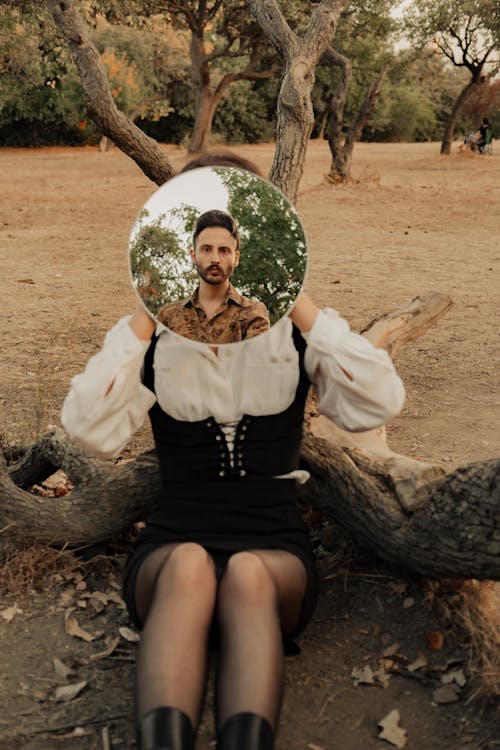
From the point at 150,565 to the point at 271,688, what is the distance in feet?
1.67

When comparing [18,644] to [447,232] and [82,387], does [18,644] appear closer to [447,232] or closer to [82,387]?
[82,387]

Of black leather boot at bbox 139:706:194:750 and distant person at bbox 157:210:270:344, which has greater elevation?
distant person at bbox 157:210:270:344

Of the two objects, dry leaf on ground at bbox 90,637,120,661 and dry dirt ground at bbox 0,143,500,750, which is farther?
dry leaf on ground at bbox 90,637,120,661

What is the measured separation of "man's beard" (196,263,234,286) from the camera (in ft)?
7.91

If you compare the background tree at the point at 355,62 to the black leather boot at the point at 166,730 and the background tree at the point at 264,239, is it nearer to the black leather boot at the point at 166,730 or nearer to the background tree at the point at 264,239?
the background tree at the point at 264,239

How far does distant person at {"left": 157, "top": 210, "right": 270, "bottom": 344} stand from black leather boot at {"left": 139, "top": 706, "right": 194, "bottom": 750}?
0.97m

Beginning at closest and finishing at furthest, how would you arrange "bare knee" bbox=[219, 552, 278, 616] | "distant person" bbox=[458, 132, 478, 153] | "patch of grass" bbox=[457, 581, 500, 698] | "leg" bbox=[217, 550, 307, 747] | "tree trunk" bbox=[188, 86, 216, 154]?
"leg" bbox=[217, 550, 307, 747]
"bare knee" bbox=[219, 552, 278, 616]
"patch of grass" bbox=[457, 581, 500, 698]
"tree trunk" bbox=[188, 86, 216, 154]
"distant person" bbox=[458, 132, 478, 153]

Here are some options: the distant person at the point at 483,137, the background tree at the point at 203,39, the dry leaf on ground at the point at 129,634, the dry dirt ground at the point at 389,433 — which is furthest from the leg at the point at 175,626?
the distant person at the point at 483,137

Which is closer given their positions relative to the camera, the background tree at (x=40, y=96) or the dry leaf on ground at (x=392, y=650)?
the dry leaf on ground at (x=392, y=650)

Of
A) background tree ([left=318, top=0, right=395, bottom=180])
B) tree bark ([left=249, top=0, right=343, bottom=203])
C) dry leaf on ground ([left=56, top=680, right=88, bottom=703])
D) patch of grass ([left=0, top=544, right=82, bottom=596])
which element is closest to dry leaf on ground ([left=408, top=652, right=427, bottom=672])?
dry leaf on ground ([left=56, top=680, right=88, bottom=703])

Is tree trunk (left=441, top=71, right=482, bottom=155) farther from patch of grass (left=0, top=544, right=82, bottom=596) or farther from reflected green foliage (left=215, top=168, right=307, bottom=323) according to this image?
reflected green foliage (left=215, top=168, right=307, bottom=323)

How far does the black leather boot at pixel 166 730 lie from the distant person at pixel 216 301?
0.97 m

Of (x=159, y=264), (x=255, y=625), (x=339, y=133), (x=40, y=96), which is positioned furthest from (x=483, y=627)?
(x=40, y=96)

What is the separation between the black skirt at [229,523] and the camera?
8.49 feet
